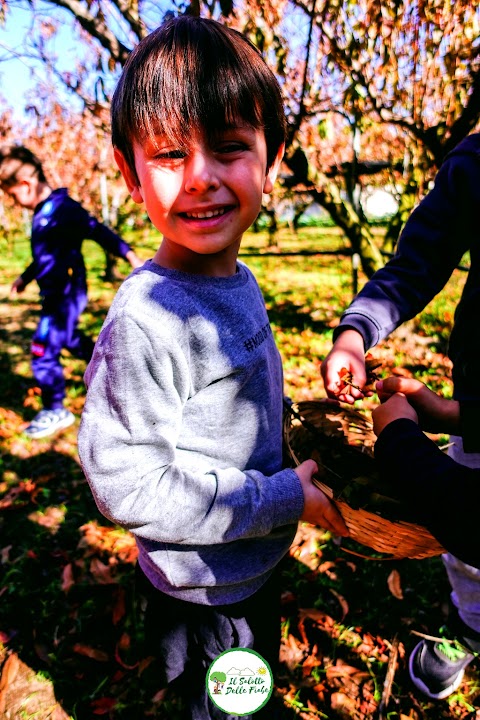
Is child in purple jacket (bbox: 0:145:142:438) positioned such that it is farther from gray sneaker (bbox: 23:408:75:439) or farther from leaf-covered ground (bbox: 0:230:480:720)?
leaf-covered ground (bbox: 0:230:480:720)

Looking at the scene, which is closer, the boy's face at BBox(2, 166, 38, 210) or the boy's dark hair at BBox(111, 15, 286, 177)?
the boy's dark hair at BBox(111, 15, 286, 177)

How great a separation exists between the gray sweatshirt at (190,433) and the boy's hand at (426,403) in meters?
0.31

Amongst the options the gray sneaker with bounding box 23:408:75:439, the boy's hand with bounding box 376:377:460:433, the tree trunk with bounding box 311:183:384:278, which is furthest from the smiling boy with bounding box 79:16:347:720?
the tree trunk with bounding box 311:183:384:278

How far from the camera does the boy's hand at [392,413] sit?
3.54 ft

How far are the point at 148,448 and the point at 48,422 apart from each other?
9.97 feet

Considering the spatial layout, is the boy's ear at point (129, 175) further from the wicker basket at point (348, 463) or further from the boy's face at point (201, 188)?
the wicker basket at point (348, 463)

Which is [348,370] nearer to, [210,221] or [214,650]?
[210,221]

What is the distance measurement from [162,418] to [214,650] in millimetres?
717

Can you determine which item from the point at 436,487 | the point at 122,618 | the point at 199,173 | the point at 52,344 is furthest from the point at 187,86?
the point at 52,344

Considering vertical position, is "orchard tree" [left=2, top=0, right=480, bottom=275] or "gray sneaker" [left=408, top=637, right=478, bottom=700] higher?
"orchard tree" [left=2, top=0, right=480, bottom=275]

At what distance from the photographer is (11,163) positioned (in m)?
3.50

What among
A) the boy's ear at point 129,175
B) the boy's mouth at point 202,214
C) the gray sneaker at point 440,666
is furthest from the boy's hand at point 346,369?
the gray sneaker at point 440,666

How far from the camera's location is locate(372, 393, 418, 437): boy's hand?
1080 mm

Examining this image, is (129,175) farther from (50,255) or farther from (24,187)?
(24,187)
